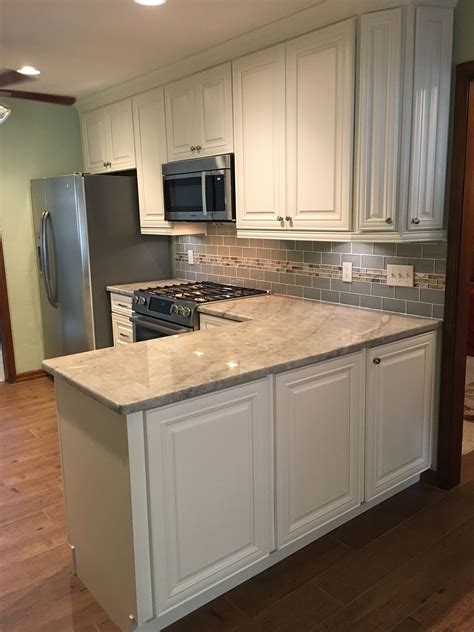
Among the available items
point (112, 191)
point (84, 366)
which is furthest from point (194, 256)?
point (84, 366)

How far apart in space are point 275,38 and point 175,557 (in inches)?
98.5

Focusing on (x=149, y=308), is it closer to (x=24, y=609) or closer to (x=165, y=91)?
(x=165, y=91)

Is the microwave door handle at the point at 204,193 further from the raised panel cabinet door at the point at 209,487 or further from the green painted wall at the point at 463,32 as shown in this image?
the raised panel cabinet door at the point at 209,487

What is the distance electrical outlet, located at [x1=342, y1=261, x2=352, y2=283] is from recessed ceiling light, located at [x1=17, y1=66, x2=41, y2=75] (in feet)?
7.83

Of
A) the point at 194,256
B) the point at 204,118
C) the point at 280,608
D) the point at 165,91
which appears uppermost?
the point at 165,91

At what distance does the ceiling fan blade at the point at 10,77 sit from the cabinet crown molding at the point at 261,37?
23.2 inches

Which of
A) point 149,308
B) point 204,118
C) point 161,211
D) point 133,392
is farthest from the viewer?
point 161,211

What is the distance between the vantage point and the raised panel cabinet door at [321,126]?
8.27ft

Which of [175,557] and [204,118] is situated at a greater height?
[204,118]

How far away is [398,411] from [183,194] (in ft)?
6.55

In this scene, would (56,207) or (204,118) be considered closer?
(204,118)

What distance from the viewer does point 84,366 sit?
6.59 feet

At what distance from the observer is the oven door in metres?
3.31

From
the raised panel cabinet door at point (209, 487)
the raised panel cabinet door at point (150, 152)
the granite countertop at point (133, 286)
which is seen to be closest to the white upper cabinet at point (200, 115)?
the raised panel cabinet door at point (150, 152)
